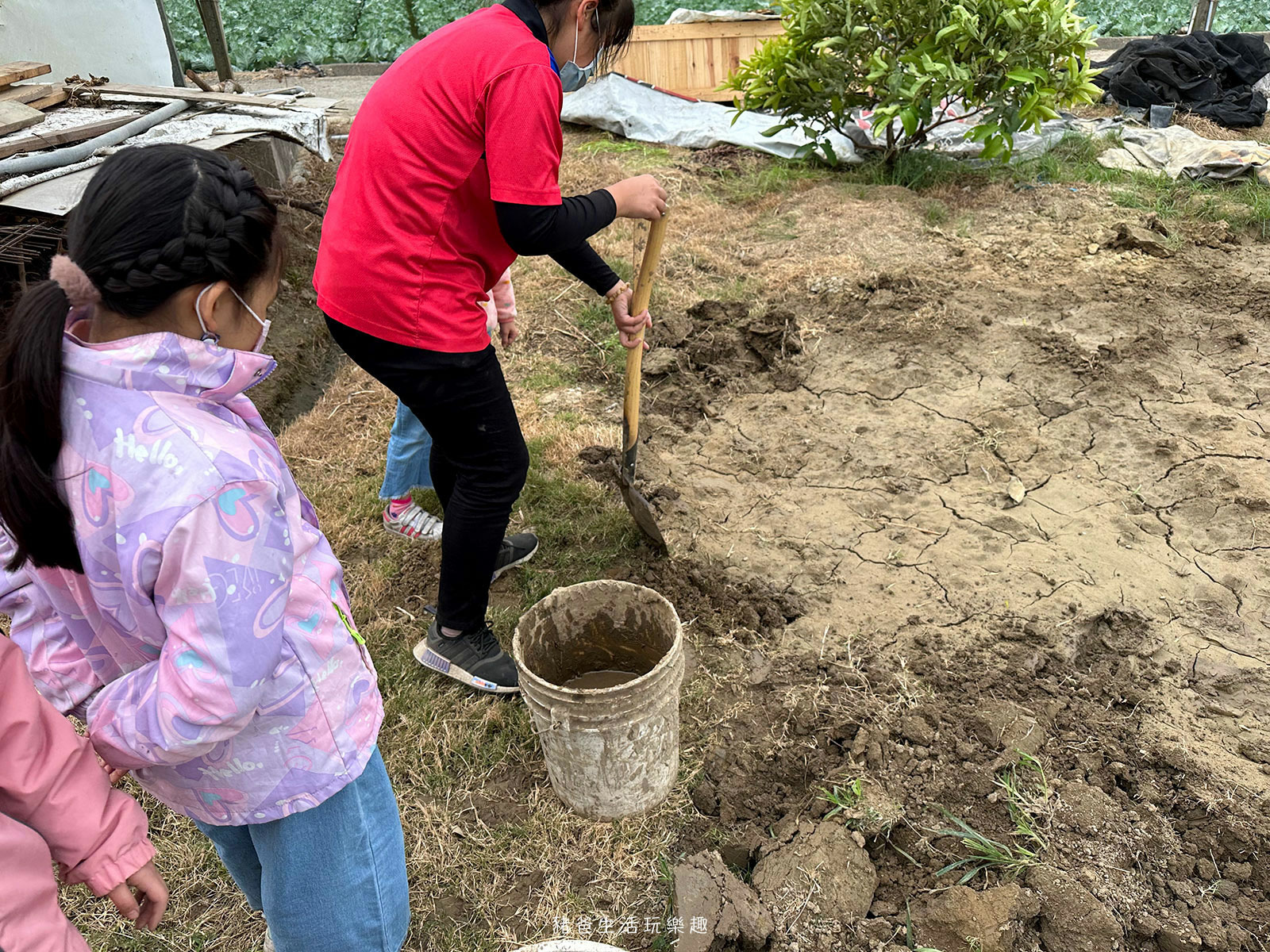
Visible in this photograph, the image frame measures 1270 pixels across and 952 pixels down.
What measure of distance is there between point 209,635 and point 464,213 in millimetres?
1220

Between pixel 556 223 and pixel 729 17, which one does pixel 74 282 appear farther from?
pixel 729 17

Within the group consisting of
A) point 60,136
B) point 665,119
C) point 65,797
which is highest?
point 60,136

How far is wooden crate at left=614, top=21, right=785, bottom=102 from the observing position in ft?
27.6

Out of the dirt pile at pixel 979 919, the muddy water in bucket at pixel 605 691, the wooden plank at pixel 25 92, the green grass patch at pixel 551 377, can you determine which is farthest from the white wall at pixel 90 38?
the dirt pile at pixel 979 919

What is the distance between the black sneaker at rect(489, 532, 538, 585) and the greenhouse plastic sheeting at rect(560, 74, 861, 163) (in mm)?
4827

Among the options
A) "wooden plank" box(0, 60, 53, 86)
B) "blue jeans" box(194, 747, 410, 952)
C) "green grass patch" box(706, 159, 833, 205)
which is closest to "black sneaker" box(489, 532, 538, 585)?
"blue jeans" box(194, 747, 410, 952)

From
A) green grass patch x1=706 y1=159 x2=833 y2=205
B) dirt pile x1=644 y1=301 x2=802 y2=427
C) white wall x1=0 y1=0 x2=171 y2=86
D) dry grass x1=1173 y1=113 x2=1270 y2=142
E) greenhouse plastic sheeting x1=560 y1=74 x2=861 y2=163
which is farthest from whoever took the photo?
greenhouse plastic sheeting x1=560 y1=74 x2=861 y2=163

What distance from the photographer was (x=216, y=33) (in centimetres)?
762

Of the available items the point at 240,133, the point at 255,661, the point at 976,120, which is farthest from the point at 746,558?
the point at 976,120

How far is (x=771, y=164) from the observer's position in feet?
21.8

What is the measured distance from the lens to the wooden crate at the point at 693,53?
840 centimetres

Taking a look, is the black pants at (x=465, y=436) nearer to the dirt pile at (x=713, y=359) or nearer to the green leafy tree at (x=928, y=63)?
the dirt pile at (x=713, y=359)

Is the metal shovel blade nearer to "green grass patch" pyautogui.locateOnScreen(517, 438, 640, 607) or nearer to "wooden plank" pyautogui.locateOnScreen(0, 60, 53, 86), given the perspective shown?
"green grass patch" pyautogui.locateOnScreen(517, 438, 640, 607)

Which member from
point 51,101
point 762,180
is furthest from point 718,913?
point 51,101
